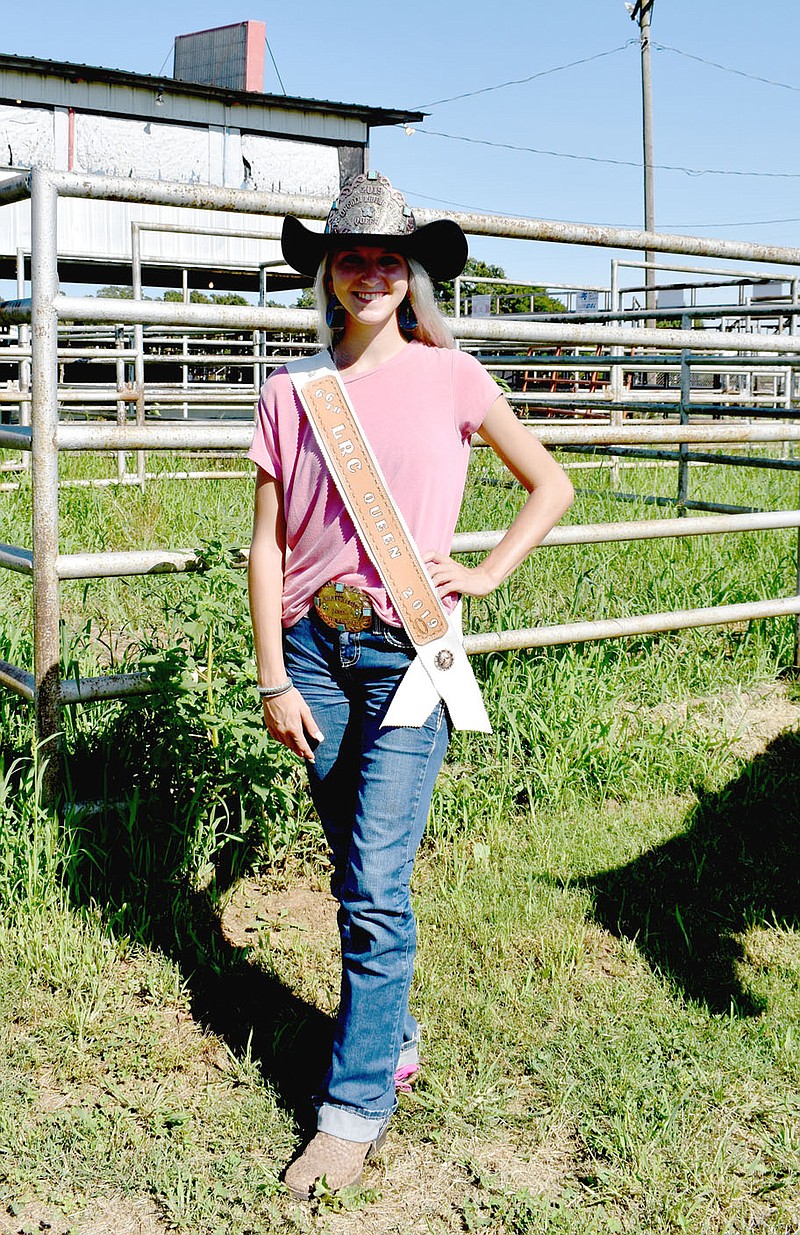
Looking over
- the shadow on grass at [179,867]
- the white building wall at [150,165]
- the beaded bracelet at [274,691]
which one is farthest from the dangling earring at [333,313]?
the white building wall at [150,165]

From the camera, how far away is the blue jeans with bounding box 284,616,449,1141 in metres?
2.11

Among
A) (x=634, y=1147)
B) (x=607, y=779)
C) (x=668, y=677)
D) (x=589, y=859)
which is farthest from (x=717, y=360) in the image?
(x=634, y=1147)

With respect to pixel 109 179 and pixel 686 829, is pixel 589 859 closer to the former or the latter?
pixel 686 829

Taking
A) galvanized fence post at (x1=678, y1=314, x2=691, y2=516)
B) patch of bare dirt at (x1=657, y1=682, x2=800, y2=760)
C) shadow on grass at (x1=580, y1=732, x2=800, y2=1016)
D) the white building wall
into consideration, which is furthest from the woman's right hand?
the white building wall

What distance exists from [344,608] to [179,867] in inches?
42.0

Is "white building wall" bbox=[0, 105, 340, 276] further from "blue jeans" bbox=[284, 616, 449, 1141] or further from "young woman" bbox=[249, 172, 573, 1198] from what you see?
"blue jeans" bbox=[284, 616, 449, 1141]

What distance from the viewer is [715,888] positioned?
317 centimetres

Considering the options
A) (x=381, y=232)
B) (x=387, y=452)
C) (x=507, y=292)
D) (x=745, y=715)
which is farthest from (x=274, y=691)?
(x=507, y=292)

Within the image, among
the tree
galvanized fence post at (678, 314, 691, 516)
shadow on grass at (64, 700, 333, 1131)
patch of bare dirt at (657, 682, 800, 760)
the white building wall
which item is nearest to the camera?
shadow on grass at (64, 700, 333, 1131)

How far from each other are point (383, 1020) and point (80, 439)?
1423 millimetres

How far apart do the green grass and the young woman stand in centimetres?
23

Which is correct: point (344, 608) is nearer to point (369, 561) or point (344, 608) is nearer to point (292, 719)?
point (369, 561)

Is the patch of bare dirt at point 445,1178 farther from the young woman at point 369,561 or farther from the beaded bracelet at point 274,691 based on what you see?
A: the beaded bracelet at point 274,691

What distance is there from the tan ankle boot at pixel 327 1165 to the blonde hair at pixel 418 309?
1394mm
